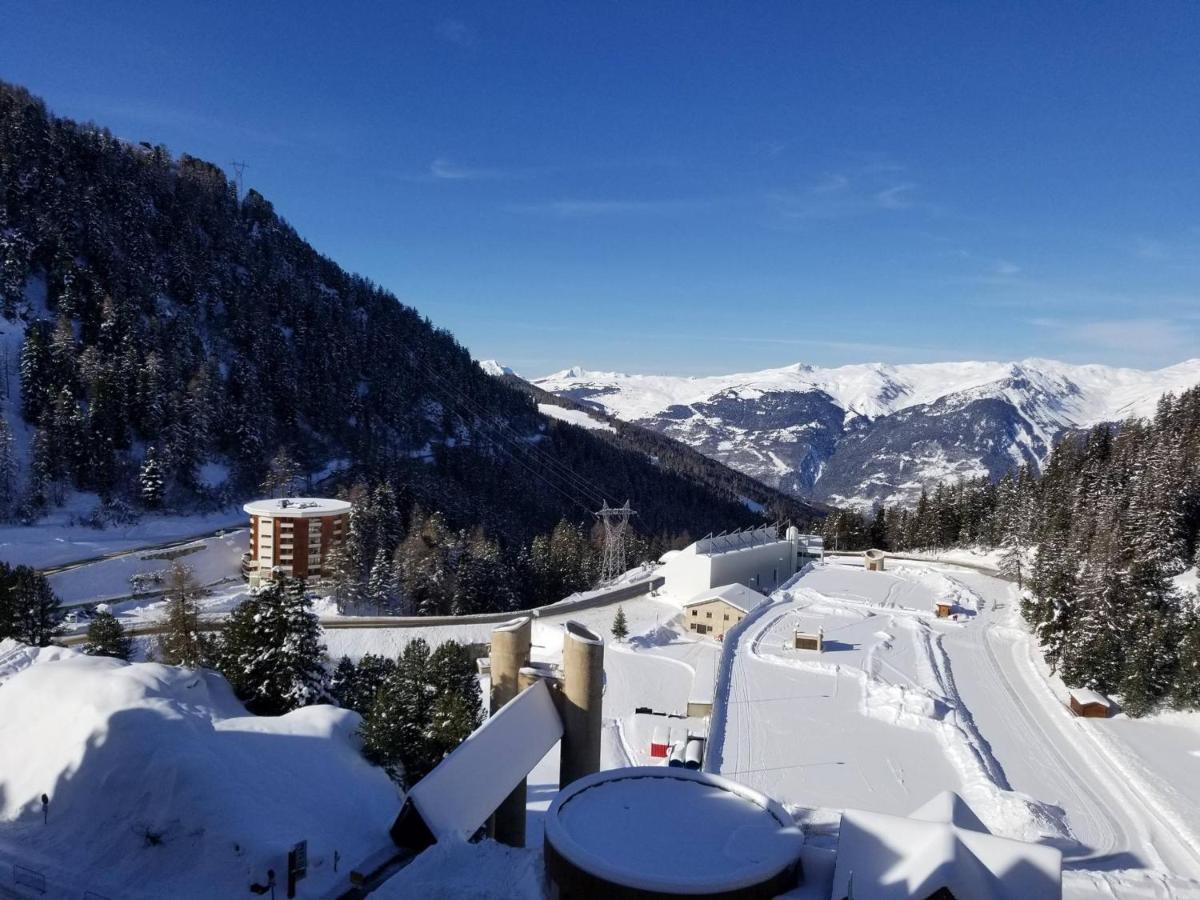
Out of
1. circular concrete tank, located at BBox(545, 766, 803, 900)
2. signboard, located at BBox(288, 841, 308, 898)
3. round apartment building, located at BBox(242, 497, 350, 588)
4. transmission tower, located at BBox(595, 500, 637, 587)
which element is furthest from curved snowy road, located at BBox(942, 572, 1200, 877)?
round apartment building, located at BBox(242, 497, 350, 588)

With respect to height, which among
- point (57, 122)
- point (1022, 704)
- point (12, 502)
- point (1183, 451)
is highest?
point (57, 122)

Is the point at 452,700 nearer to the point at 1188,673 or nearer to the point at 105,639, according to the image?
the point at 105,639

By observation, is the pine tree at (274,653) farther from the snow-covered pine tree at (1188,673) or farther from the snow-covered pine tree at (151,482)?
the snow-covered pine tree at (151,482)

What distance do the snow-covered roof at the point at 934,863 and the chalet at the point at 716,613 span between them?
99.7 ft

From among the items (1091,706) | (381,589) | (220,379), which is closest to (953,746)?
(1091,706)

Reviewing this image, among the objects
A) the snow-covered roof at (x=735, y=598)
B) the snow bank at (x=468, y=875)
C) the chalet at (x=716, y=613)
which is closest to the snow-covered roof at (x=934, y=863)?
the snow bank at (x=468, y=875)

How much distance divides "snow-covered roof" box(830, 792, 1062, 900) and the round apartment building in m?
44.6

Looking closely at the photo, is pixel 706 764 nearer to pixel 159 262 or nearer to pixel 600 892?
pixel 600 892

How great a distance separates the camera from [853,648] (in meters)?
35.3

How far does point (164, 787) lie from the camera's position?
40.0 ft

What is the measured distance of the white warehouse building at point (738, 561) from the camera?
48156 mm

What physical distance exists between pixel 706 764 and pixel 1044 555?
32303 millimetres

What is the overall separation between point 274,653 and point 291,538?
3187 cm

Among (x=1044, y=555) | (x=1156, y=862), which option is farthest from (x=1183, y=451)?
(x=1156, y=862)
